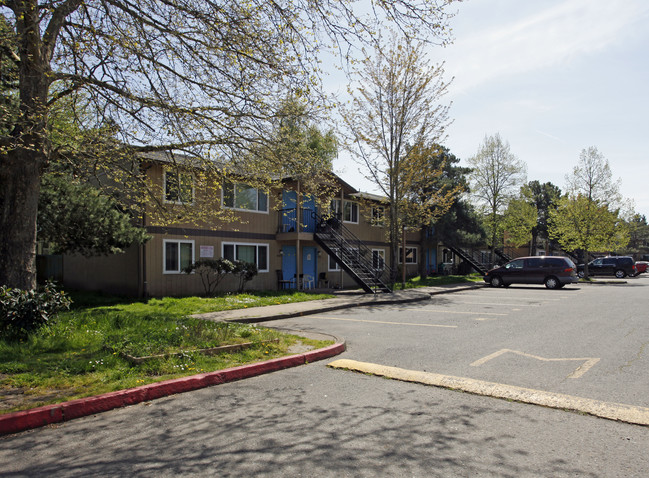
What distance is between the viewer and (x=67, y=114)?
10.8 m

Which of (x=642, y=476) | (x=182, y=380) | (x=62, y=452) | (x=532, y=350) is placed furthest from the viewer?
(x=532, y=350)

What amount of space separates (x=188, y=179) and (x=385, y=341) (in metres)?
6.51

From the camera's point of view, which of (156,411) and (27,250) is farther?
(27,250)

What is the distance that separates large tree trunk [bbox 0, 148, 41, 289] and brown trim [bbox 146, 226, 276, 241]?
26.4ft

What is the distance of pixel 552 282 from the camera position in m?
24.8

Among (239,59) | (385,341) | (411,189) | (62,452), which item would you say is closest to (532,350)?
(385,341)

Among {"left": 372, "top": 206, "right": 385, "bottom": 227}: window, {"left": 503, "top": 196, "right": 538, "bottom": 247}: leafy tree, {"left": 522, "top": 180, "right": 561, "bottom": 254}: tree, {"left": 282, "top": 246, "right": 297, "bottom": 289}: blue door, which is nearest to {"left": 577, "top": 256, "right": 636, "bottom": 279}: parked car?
{"left": 503, "top": 196, "right": 538, "bottom": 247}: leafy tree

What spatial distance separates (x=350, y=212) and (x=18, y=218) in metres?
19.6

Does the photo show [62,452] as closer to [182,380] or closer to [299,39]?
[182,380]

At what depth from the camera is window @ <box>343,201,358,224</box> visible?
26.3m

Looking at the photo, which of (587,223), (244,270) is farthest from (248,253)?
(587,223)

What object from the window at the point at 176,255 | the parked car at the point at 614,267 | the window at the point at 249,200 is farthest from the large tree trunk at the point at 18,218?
the parked car at the point at 614,267

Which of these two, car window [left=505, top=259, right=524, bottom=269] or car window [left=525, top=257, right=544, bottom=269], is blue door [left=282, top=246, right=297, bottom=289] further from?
car window [left=525, top=257, right=544, bottom=269]

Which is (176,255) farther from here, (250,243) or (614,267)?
(614,267)
